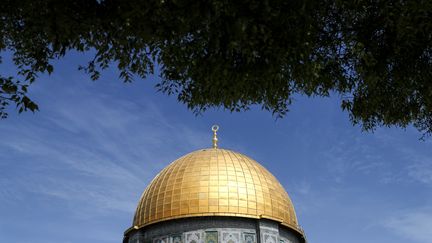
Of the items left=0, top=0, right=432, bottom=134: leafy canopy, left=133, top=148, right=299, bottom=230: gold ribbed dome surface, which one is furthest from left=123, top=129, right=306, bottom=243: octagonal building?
left=0, top=0, right=432, bottom=134: leafy canopy

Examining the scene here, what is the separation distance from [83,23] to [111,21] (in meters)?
0.38

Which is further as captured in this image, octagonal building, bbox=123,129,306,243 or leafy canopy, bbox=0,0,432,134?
octagonal building, bbox=123,129,306,243

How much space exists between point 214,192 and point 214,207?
2.35 feet

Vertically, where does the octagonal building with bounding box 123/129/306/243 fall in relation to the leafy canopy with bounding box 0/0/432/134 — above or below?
above

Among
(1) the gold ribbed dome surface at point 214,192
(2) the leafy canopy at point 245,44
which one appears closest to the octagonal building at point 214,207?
(1) the gold ribbed dome surface at point 214,192

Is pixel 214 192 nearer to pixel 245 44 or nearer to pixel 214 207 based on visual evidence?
pixel 214 207

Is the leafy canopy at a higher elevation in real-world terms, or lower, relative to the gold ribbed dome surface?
lower

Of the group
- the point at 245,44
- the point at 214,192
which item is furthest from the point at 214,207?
the point at 245,44

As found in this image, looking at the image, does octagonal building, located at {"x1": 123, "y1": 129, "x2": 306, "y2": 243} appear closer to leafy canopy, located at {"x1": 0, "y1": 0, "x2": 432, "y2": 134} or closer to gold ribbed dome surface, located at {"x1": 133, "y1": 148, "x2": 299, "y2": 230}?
gold ribbed dome surface, located at {"x1": 133, "y1": 148, "x2": 299, "y2": 230}

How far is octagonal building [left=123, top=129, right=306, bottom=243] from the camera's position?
27.0 metres

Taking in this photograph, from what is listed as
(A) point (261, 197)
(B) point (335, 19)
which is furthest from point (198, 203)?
(B) point (335, 19)

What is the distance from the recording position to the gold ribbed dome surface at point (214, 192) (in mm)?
27031

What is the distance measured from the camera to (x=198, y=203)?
88.4 feet

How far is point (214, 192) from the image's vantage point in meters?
27.2
